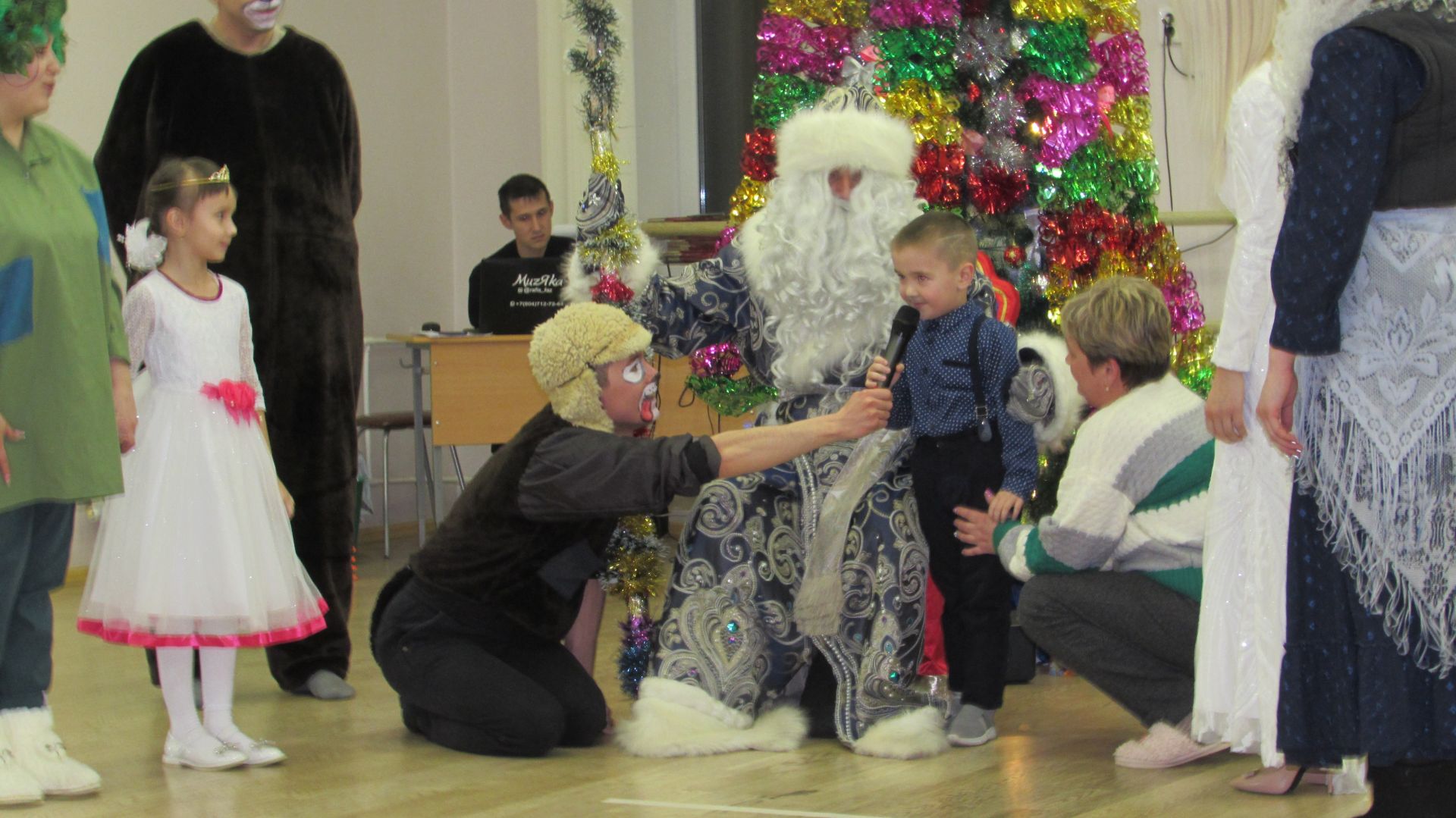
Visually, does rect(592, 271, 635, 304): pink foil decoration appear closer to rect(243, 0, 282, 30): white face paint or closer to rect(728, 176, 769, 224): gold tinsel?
rect(728, 176, 769, 224): gold tinsel

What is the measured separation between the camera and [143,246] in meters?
3.26

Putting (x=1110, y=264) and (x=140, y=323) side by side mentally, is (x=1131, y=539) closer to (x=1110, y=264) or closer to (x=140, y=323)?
(x=1110, y=264)

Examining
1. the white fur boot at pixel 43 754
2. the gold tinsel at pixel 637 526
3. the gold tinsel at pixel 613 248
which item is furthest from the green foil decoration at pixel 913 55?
the white fur boot at pixel 43 754

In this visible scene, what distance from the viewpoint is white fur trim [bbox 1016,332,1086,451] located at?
3432 millimetres

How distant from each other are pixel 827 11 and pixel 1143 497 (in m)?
1.63

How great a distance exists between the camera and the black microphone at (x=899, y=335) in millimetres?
2906

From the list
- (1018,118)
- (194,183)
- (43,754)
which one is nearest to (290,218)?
(194,183)

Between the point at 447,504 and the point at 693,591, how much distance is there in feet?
15.1

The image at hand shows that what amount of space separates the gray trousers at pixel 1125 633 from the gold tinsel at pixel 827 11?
1.63m

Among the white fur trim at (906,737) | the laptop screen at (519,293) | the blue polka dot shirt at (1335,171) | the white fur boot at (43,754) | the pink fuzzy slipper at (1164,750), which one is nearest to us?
the blue polka dot shirt at (1335,171)

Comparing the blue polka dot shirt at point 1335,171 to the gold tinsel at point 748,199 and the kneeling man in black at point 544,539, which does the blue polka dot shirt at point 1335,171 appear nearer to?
the kneeling man in black at point 544,539

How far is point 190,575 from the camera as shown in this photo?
308cm

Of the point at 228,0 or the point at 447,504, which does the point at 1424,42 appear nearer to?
the point at 228,0

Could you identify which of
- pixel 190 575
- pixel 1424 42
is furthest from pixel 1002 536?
pixel 190 575
